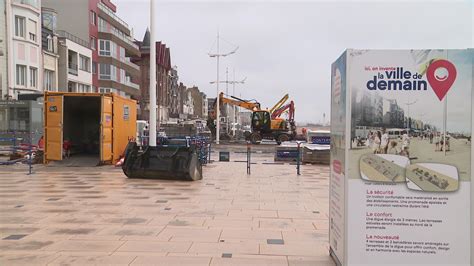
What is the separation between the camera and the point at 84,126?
851 inches

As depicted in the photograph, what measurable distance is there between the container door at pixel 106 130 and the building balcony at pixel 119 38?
136 ft

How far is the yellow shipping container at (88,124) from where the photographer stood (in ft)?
58.7

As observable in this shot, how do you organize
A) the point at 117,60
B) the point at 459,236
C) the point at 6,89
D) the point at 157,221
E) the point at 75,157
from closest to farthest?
the point at 459,236, the point at 157,221, the point at 75,157, the point at 6,89, the point at 117,60

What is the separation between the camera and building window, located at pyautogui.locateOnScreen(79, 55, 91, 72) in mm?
49188

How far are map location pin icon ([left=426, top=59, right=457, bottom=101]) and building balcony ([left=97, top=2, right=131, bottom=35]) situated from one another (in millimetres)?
56685

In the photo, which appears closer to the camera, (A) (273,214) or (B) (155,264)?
(B) (155,264)

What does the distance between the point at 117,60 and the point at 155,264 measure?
56.2 metres

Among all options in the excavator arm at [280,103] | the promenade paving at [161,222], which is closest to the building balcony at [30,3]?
the excavator arm at [280,103]

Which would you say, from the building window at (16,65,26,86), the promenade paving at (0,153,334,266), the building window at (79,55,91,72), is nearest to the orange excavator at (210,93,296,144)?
the building window at (16,65,26,86)

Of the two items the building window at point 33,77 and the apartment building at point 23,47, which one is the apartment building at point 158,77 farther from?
the building window at point 33,77

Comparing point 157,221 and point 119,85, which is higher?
point 119,85

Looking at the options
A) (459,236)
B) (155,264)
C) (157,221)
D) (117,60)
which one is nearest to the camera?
(459,236)

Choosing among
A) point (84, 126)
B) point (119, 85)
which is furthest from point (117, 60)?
point (84, 126)

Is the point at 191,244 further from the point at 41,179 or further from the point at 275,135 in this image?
the point at 275,135
